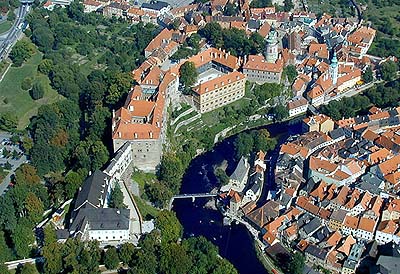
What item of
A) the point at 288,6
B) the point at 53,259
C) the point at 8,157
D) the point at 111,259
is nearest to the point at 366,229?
the point at 111,259

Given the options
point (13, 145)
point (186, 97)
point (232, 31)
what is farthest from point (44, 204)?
point (232, 31)

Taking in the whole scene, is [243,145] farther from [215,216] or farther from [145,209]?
[145,209]

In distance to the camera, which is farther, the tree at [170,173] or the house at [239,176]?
the house at [239,176]

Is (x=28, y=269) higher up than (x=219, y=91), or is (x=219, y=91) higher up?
(x=219, y=91)

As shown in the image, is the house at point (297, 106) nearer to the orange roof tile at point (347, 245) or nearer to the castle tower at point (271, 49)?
the castle tower at point (271, 49)

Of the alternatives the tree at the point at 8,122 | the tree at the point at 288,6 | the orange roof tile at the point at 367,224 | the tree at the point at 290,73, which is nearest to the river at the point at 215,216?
the orange roof tile at the point at 367,224

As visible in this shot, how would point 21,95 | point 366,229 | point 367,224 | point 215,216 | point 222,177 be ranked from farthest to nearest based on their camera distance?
point 21,95, point 222,177, point 215,216, point 367,224, point 366,229

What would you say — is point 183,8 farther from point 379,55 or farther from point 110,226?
point 110,226

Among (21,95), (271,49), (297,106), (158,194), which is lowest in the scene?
(297,106)

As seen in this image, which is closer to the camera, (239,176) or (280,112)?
(239,176)
